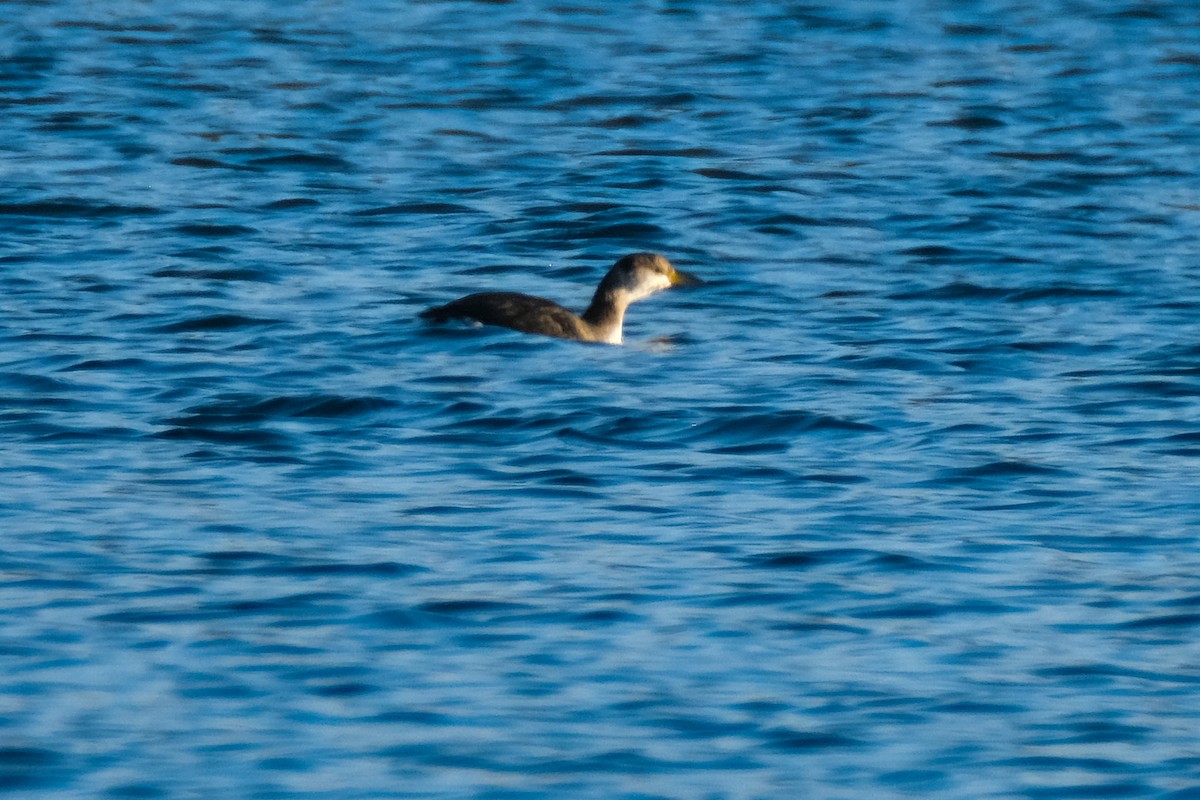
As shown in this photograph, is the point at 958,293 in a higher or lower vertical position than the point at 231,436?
lower

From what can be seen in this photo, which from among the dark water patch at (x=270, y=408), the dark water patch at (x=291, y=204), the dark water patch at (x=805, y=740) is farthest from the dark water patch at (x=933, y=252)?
the dark water patch at (x=805, y=740)

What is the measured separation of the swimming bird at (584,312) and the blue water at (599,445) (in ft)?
0.55

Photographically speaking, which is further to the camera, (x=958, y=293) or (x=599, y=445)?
(x=958, y=293)

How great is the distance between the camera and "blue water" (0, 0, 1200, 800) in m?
7.57

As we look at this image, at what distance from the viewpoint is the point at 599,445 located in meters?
11.4

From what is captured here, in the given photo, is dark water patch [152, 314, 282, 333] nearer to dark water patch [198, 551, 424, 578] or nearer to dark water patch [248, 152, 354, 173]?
dark water patch [198, 551, 424, 578]

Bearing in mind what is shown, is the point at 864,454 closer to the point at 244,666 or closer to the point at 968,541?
the point at 968,541

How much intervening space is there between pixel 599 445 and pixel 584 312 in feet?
12.2

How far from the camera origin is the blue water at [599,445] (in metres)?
7.57

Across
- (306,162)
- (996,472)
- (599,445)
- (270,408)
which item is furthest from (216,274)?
(996,472)

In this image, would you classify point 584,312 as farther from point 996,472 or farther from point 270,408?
point 996,472

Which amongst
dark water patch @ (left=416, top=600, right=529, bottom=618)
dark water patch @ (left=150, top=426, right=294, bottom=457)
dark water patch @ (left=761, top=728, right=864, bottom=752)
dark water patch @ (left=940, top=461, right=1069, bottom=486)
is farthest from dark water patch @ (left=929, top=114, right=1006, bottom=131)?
dark water patch @ (left=761, top=728, right=864, bottom=752)

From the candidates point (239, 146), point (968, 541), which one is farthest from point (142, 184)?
point (968, 541)

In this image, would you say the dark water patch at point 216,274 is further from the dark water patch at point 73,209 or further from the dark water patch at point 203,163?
the dark water patch at point 203,163
